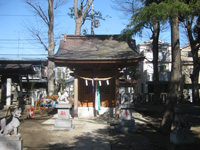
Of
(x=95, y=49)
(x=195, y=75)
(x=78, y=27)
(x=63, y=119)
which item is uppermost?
(x=78, y=27)

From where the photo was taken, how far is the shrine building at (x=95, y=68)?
11.6 metres

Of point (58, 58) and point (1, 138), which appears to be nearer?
point (1, 138)

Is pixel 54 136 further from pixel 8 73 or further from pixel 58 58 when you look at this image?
pixel 8 73

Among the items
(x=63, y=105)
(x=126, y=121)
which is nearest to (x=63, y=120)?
(x=63, y=105)

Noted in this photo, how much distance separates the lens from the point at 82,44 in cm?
1377

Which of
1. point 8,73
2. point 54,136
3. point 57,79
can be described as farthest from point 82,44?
point 57,79

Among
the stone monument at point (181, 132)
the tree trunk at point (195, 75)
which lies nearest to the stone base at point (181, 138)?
the stone monument at point (181, 132)

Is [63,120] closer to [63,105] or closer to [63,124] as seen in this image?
[63,124]

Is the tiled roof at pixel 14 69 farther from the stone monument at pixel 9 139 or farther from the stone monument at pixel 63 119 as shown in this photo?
the stone monument at pixel 9 139

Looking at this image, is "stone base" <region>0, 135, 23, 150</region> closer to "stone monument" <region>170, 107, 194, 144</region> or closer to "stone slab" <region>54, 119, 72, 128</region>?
"stone slab" <region>54, 119, 72, 128</region>

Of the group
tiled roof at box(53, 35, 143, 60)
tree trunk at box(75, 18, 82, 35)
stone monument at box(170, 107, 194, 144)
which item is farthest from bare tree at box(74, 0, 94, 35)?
stone monument at box(170, 107, 194, 144)

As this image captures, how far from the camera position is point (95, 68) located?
1255 centimetres

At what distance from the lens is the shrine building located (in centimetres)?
1165

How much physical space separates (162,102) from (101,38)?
14977 millimetres
